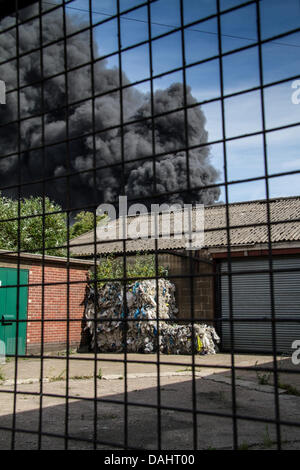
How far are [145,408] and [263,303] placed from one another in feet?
31.2

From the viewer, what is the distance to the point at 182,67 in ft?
9.96

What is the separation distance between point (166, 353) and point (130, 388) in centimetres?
654

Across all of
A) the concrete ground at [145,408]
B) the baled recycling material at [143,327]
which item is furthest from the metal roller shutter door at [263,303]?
the concrete ground at [145,408]

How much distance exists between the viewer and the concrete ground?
4209mm

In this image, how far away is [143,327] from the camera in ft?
48.8

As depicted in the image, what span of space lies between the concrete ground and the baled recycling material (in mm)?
3433

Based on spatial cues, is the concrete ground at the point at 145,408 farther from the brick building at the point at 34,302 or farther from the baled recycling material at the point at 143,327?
the baled recycling material at the point at 143,327

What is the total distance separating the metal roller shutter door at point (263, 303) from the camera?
14.7m

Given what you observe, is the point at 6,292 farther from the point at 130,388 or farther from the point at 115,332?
the point at 130,388

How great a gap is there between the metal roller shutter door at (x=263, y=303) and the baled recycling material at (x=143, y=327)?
3.69ft

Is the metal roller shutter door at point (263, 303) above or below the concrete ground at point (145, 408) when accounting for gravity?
above

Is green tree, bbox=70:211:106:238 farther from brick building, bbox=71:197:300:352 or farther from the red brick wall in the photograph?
the red brick wall

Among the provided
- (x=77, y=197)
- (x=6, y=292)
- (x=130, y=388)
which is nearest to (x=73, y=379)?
(x=130, y=388)

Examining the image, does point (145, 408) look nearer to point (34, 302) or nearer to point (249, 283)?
point (34, 302)
